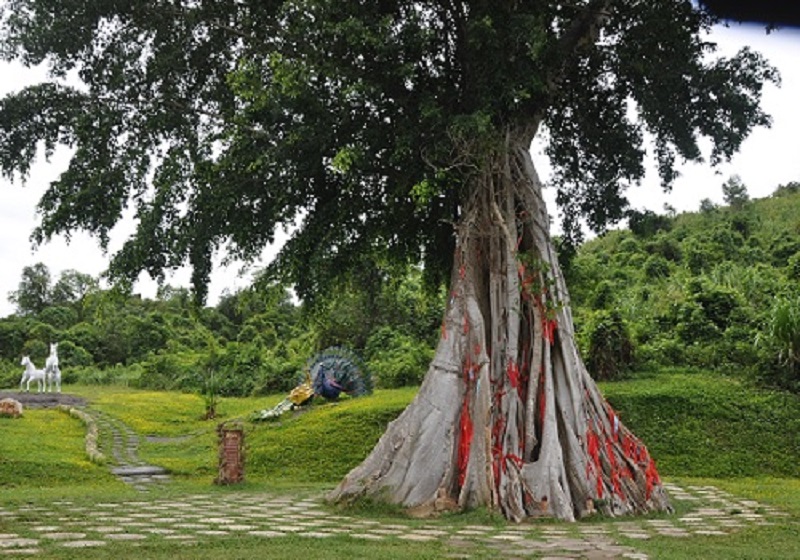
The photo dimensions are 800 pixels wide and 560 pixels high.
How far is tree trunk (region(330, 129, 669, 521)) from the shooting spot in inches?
295

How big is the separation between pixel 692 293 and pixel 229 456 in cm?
1181

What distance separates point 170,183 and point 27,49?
2.23m

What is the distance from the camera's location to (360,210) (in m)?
9.47

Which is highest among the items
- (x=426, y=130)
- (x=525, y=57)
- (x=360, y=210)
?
(x=525, y=57)

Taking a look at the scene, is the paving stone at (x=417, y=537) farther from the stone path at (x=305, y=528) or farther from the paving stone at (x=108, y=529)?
the paving stone at (x=108, y=529)

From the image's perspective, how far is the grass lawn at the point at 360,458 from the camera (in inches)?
208

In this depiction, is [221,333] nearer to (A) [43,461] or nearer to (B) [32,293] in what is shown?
(B) [32,293]

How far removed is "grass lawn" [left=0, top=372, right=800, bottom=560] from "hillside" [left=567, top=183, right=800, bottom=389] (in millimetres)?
890

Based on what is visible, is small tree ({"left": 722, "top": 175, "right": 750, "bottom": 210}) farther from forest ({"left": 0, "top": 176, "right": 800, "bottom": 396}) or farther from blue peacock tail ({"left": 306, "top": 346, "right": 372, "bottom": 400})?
blue peacock tail ({"left": 306, "top": 346, "right": 372, "bottom": 400})

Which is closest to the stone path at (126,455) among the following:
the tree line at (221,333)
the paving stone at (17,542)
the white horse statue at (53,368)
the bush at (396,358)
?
the tree line at (221,333)

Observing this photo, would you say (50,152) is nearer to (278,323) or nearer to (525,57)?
(525,57)

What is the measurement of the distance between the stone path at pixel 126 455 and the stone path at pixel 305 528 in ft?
10.1

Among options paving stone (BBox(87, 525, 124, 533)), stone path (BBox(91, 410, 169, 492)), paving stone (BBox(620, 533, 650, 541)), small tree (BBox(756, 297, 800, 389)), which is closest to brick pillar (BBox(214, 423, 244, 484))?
stone path (BBox(91, 410, 169, 492))

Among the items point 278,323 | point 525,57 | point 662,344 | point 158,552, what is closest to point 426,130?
point 525,57
